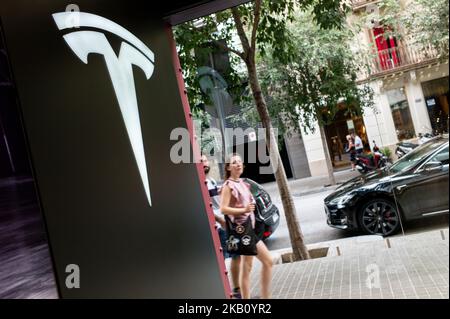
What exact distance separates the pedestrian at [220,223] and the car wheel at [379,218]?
3.60ft

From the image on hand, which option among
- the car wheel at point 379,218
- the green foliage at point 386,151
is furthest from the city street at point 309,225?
→ the green foliage at point 386,151

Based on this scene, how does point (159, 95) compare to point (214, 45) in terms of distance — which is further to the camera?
point (214, 45)

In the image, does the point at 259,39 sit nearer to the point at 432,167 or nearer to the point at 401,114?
the point at 401,114

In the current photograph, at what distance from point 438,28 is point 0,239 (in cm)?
303

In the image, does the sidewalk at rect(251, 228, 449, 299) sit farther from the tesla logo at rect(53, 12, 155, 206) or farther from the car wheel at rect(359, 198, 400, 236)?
the tesla logo at rect(53, 12, 155, 206)

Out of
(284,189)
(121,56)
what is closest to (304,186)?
(284,189)

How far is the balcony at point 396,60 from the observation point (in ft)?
10.6

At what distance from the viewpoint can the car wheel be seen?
3356 millimetres

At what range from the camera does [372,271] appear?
339 cm

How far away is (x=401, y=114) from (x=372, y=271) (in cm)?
118

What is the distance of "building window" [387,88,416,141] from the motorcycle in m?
0.20

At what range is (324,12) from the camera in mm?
3729
